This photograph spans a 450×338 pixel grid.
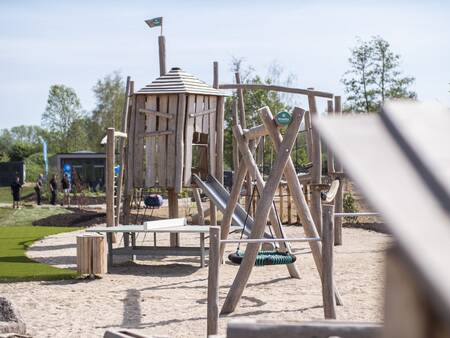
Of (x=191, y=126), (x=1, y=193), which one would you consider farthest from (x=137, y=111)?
(x=1, y=193)

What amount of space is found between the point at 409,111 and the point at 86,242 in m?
10.6

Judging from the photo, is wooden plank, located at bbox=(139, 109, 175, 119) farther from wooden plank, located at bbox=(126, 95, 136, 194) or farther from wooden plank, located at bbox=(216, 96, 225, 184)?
wooden plank, located at bbox=(216, 96, 225, 184)

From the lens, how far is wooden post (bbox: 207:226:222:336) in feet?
23.5

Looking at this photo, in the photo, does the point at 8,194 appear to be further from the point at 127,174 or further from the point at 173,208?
the point at 127,174

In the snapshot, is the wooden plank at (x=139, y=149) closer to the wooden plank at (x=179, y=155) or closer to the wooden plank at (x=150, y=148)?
the wooden plank at (x=150, y=148)

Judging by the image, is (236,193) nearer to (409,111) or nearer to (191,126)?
(191,126)

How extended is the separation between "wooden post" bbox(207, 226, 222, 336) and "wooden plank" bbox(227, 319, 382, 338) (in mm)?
3416

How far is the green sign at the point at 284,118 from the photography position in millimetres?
9281

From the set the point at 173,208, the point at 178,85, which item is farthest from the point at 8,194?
the point at 178,85

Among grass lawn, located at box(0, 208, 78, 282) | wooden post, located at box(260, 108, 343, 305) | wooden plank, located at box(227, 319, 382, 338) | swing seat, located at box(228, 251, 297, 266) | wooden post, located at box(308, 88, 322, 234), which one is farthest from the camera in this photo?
wooden post, located at box(308, 88, 322, 234)

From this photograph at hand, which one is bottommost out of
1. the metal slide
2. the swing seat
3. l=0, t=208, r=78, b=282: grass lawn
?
l=0, t=208, r=78, b=282: grass lawn

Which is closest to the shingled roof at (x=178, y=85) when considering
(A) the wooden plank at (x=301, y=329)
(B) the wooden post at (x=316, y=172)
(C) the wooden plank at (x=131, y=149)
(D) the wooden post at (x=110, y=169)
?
(C) the wooden plank at (x=131, y=149)

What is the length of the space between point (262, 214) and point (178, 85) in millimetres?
6206

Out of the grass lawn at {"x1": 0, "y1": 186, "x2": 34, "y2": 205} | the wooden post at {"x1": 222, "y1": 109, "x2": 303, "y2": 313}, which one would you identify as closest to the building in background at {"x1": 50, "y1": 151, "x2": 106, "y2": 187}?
the grass lawn at {"x1": 0, "y1": 186, "x2": 34, "y2": 205}
